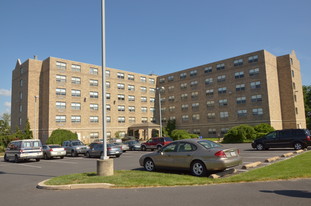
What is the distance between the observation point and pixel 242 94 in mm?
48656

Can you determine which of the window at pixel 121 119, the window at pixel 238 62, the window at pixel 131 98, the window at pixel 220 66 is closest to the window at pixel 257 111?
the window at pixel 238 62

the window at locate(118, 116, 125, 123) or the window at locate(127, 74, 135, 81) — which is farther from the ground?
the window at locate(127, 74, 135, 81)

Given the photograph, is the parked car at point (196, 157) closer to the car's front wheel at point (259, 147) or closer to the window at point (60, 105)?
the car's front wheel at point (259, 147)

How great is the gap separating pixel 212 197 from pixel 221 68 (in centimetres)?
4783

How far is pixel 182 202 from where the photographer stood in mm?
6461

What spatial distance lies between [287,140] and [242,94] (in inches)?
1141

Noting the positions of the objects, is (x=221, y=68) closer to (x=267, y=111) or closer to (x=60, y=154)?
(x=267, y=111)

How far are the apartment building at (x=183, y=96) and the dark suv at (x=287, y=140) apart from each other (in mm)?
24422

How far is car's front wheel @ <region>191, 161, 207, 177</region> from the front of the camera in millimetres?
10180

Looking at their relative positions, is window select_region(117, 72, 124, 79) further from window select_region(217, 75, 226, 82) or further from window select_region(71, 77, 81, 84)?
window select_region(217, 75, 226, 82)

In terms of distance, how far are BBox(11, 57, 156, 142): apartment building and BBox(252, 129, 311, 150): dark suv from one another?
113 ft

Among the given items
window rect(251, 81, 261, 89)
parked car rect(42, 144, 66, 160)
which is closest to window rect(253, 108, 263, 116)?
window rect(251, 81, 261, 89)

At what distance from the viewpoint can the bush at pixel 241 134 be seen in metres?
36.7

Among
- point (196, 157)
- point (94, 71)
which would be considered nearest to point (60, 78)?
point (94, 71)
